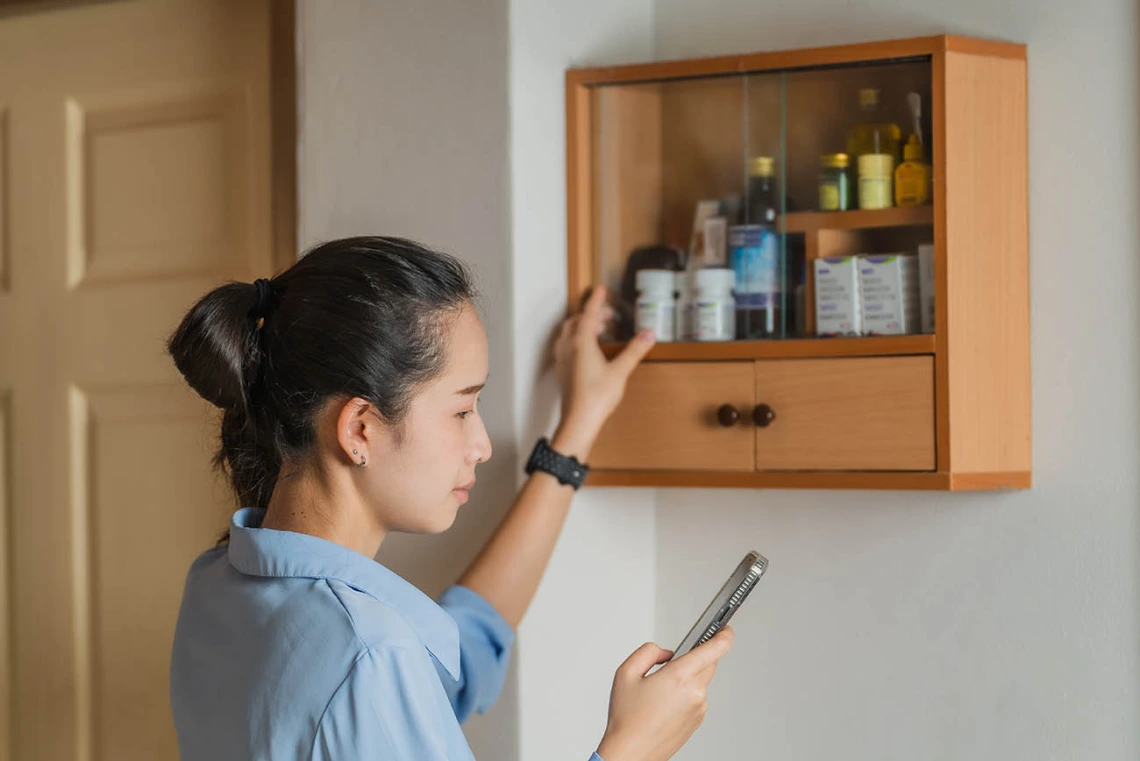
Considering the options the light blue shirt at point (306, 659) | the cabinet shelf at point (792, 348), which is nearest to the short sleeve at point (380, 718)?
the light blue shirt at point (306, 659)

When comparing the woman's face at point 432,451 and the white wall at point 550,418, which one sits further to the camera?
the white wall at point 550,418

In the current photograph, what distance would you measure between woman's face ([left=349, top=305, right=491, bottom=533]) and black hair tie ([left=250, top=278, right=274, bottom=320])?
143 millimetres

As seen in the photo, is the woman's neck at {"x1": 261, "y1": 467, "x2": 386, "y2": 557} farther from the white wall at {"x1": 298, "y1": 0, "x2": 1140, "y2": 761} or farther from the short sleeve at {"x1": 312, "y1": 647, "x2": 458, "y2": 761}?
the white wall at {"x1": 298, "y1": 0, "x2": 1140, "y2": 761}

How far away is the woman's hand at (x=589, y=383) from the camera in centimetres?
142

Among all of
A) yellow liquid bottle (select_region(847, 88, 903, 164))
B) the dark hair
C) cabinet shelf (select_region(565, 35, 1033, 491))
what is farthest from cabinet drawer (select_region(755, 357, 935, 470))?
the dark hair

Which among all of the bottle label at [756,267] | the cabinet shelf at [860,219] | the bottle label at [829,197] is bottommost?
the bottle label at [756,267]

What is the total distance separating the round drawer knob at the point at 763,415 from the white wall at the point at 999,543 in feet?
0.71

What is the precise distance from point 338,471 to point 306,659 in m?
0.18

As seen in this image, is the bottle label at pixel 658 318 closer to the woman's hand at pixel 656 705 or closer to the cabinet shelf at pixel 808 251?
the cabinet shelf at pixel 808 251

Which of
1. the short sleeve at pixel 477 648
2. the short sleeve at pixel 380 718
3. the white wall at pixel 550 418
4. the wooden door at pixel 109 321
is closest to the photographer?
the short sleeve at pixel 380 718

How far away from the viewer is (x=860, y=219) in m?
1.39

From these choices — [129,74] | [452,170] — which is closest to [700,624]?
[452,170]

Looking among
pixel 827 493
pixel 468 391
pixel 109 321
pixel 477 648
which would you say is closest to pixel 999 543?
pixel 827 493

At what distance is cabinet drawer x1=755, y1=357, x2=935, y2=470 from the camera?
4.41 feet
